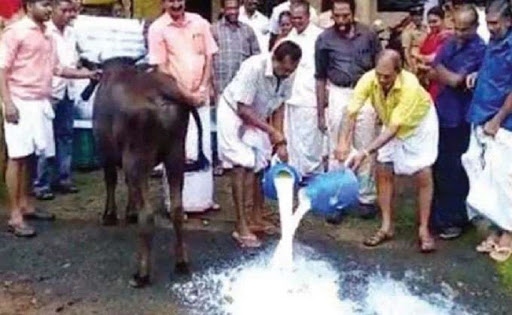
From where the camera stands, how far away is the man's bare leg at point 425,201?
8789 millimetres

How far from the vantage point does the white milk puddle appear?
24.2 feet

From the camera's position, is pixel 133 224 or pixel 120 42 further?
pixel 120 42

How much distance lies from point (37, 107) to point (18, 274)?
1.56 m

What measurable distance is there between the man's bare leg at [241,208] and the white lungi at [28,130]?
1583mm

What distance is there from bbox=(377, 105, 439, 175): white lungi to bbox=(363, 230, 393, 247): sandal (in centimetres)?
54

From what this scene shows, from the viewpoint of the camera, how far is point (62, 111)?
33.6 feet

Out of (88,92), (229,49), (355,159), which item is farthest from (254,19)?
(355,159)

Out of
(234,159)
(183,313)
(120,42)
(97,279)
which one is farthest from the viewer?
(120,42)

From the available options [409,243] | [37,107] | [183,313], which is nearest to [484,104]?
[409,243]

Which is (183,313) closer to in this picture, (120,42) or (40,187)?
(40,187)

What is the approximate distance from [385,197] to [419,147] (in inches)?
21.4

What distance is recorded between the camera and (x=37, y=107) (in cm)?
911

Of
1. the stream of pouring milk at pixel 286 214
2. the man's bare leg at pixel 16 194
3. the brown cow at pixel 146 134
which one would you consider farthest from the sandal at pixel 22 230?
the stream of pouring milk at pixel 286 214

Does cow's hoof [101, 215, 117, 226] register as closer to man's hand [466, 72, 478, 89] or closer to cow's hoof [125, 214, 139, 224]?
cow's hoof [125, 214, 139, 224]
